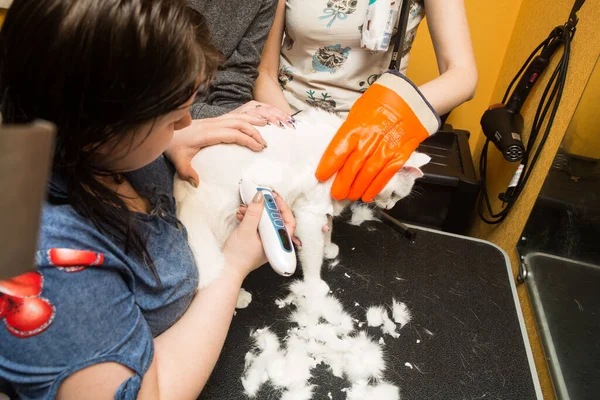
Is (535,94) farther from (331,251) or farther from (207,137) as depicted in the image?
(207,137)

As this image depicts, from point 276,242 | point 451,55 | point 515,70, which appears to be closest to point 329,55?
point 451,55

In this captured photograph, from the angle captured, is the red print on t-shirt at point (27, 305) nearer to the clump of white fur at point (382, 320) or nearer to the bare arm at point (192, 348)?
the bare arm at point (192, 348)

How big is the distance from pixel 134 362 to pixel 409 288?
23.8 inches

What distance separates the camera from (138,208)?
22.8 inches

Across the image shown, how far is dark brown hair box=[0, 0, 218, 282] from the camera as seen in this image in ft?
1.15

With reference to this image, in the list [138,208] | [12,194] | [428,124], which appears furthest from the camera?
[428,124]

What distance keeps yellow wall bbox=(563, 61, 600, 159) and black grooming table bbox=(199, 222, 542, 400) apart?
0.30 metres

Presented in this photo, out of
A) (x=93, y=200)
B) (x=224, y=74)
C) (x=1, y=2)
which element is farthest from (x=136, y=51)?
(x=1, y=2)

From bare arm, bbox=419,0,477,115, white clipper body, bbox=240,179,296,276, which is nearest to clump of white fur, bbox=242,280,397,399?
white clipper body, bbox=240,179,296,276

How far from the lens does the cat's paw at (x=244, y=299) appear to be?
83cm

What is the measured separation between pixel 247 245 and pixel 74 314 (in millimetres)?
320

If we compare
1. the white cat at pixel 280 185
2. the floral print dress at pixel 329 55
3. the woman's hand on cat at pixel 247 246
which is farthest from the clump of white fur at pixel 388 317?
the floral print dress at pixel 329 55

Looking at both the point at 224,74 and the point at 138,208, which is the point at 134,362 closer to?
the point at 138,208

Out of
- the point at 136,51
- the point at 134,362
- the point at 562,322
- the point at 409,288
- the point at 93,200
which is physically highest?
the point at 136,51
